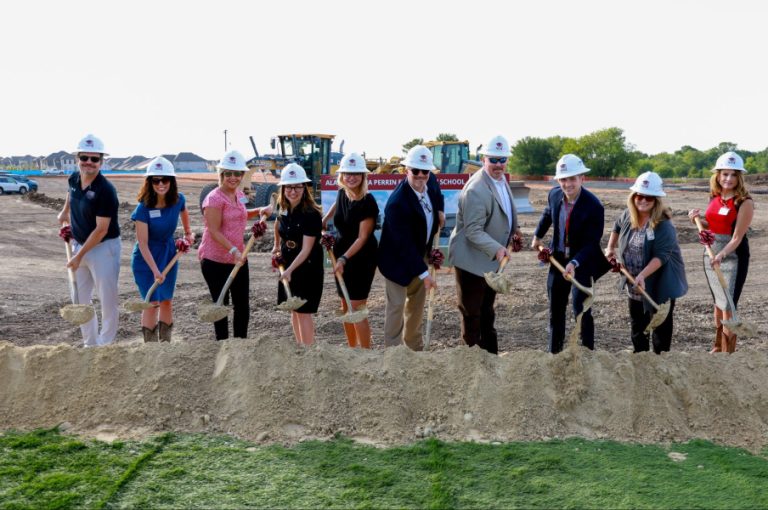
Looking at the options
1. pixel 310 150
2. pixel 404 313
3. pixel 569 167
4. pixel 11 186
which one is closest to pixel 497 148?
pixel 569 167

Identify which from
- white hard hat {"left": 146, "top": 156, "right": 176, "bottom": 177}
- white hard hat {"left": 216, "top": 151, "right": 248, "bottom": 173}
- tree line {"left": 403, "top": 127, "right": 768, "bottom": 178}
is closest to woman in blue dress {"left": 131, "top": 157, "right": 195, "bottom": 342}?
white hard hat {"left": 146, "top": 156, "right": 176, "bottom": 177}

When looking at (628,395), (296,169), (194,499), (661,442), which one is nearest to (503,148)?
(296,169)

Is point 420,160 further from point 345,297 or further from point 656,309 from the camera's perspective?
point 656,309

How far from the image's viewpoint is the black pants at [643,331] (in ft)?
16.3

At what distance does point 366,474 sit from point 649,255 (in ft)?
8.10

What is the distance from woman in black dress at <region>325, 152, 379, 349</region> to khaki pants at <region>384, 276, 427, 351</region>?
0.19 m

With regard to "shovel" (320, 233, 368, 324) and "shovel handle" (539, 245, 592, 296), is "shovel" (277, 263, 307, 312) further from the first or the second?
"shovel handle" (539, 245, 592, 296)

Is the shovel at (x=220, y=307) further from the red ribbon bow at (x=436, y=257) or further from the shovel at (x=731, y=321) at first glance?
the shovel at (x=731, y=321)

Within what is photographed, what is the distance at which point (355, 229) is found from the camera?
486 cm

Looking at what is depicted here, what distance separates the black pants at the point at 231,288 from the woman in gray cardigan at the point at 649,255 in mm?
2499

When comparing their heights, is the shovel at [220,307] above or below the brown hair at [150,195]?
below

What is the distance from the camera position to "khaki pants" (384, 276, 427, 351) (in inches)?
191

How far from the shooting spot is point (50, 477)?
11.5 feet

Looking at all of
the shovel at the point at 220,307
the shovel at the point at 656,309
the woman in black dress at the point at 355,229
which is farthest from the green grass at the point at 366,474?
the woman in black dress at the point at 355,229
